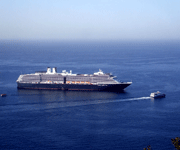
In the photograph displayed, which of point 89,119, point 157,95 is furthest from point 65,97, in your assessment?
point 157,95

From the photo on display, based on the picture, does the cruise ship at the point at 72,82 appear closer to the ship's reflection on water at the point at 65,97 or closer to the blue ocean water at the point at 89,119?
the ship's reflection on water at the point at 65,97

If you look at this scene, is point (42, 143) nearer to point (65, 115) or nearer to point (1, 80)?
point (65, 115)

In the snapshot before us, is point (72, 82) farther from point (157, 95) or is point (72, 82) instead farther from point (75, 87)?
point (157, 95)

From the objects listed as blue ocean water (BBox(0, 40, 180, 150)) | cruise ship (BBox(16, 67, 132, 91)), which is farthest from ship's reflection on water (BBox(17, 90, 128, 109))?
cruise ship (BBox(16, 67, 132, 91))

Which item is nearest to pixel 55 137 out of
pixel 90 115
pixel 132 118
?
pixel 90 115

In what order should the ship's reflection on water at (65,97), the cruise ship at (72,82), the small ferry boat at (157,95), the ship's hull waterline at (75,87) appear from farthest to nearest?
the cruise ship at (72,82) → the ship's hull waterline at (75,87) → the small ferry boat at (157,95) → the ship's reflection on water at (65,97)

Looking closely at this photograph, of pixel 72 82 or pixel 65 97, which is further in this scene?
pixel 72 82

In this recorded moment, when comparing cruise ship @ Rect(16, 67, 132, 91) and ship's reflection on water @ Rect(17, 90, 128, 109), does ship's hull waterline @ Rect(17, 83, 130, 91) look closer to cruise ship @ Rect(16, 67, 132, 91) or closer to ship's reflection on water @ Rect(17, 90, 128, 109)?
cruise ship @ Rect(16, 67, 132, 91)

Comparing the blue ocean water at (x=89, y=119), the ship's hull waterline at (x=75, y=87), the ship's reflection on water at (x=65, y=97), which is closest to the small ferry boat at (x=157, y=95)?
the blue ocean water at (x=89, y=119)
